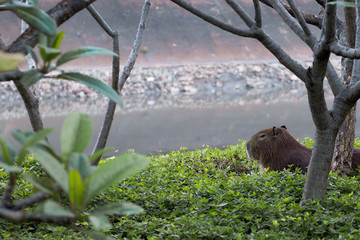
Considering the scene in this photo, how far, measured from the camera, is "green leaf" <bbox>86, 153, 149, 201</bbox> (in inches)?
33.8

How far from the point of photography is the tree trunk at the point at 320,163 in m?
2.51

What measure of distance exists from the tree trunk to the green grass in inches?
3.4

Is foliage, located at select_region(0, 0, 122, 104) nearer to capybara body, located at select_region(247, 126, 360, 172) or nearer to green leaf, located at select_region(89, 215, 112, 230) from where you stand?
green leaf, located at select_region(89, 215, 112, 230)

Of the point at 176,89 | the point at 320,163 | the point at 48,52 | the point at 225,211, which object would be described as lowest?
the point at 225,211

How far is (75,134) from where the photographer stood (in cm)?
96

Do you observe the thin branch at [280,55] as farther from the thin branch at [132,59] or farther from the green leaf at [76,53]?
the green leaf at [76,53]

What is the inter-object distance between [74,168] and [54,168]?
0.05 metres

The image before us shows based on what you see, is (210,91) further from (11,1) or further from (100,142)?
(11,1)

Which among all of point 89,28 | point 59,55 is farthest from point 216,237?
point 89,28

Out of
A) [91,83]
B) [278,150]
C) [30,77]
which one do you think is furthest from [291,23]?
[30,77]

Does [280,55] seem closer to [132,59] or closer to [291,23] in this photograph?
[291,23]

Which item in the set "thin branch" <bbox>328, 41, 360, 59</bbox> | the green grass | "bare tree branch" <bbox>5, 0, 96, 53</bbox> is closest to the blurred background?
the green grass

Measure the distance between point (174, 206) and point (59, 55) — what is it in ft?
6.09

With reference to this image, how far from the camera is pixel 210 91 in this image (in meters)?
13.3
